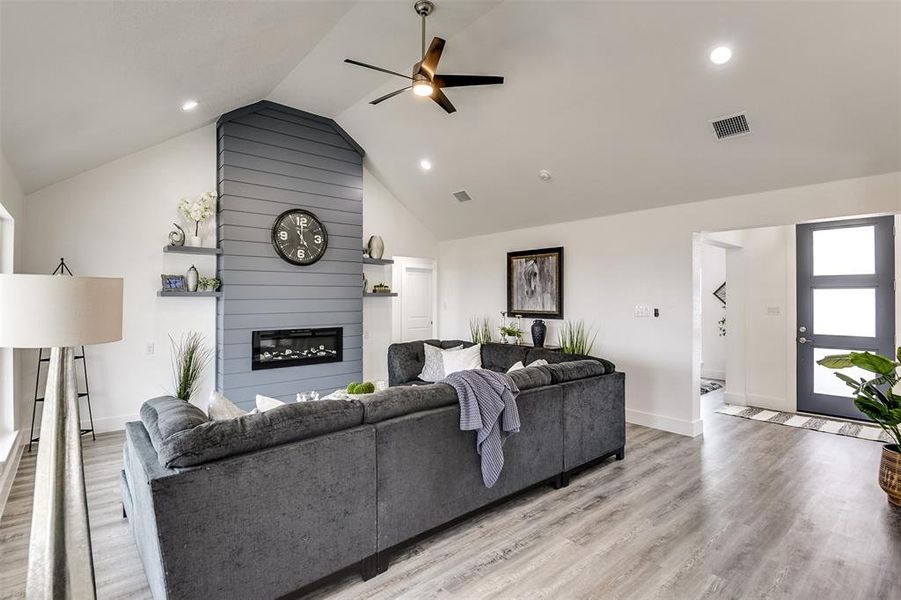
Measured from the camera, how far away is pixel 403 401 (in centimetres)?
246

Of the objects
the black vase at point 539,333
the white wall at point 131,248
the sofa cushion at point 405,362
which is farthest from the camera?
the black vase at point 539,333

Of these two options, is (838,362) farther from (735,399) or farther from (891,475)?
(735,399)

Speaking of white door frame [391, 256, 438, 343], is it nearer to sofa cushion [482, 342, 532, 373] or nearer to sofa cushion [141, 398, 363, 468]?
sofa cushion [482, 342, 532, 373]

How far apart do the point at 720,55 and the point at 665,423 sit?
358 cm

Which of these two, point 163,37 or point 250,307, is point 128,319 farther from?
point 163,37

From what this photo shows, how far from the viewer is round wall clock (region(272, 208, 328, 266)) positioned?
17.8ft

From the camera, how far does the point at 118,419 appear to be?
466 centimetres

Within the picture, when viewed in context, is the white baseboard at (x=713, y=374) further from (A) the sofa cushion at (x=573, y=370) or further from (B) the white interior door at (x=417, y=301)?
(A) the sofa cushion at (x=573, y=370)

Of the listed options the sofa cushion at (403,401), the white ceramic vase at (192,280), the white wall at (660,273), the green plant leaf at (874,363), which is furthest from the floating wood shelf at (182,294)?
the green plant leaf at (874,363)

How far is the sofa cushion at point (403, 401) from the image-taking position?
2.33m

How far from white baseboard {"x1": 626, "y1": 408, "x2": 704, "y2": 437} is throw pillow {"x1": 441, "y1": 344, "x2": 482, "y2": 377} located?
1.89 metres

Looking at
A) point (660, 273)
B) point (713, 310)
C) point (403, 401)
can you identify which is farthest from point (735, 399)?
point (403, 401)

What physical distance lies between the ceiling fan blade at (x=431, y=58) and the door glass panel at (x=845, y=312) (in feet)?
17.7

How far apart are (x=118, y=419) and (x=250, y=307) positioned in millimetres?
1726
